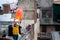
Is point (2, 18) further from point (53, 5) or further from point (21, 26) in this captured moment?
point (53, 5)

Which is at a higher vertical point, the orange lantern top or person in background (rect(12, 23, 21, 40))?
the orange lantern top

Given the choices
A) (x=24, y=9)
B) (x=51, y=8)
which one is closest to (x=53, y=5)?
(x=51, y=8)

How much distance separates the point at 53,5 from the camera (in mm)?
2414

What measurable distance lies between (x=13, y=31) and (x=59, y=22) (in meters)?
1.55

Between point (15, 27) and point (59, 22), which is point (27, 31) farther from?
point (59, 22)

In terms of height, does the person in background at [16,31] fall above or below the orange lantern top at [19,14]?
below

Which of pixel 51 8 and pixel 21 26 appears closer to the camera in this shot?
pixel 21 26

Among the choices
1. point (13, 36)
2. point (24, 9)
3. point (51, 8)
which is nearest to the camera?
point (13, 36)

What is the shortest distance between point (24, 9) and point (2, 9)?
0.17 meters

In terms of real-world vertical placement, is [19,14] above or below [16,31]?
above

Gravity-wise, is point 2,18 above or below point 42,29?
above

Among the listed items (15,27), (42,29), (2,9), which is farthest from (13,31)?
(42,29)

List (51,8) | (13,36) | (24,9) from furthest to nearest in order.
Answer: (51,8)
(24,9)
(13,36)

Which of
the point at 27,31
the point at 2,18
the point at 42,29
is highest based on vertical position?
the point at 2,18
